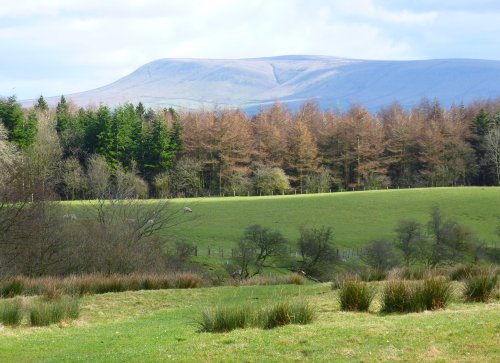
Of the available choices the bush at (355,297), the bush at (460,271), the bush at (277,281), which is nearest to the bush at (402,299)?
the bush at (355,297)

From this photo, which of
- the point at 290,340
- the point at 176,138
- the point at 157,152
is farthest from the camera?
the point at 176,138

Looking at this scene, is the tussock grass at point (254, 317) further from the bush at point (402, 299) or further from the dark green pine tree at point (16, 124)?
the dark green pine tree at point (16, 124)

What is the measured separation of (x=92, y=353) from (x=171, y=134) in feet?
296

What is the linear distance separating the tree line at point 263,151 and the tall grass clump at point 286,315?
79397mm

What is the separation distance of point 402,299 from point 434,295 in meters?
0.65

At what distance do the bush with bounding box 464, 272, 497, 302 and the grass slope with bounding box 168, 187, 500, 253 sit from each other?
4202cm

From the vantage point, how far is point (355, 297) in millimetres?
13523

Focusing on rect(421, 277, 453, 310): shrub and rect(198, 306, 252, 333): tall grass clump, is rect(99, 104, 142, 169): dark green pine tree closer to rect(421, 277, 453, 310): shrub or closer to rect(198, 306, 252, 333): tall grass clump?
rect(421, 277, 453, 310): shrub

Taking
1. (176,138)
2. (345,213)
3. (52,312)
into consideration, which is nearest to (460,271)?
(52,312)

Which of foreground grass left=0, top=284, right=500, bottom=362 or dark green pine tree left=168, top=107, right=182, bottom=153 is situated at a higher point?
dark green pine tree left=168, top=107, right=182, bottom=153

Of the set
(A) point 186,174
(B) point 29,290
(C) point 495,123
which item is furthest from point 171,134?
(B) point 29,290

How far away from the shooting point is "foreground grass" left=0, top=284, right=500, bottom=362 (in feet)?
29.8

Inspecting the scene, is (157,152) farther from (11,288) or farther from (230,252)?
(11,288)

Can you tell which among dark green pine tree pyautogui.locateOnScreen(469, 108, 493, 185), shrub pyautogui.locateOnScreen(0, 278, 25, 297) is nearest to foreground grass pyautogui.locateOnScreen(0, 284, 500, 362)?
shrub pyautogui.locateOnScreen(0, 278, 25, 297)
